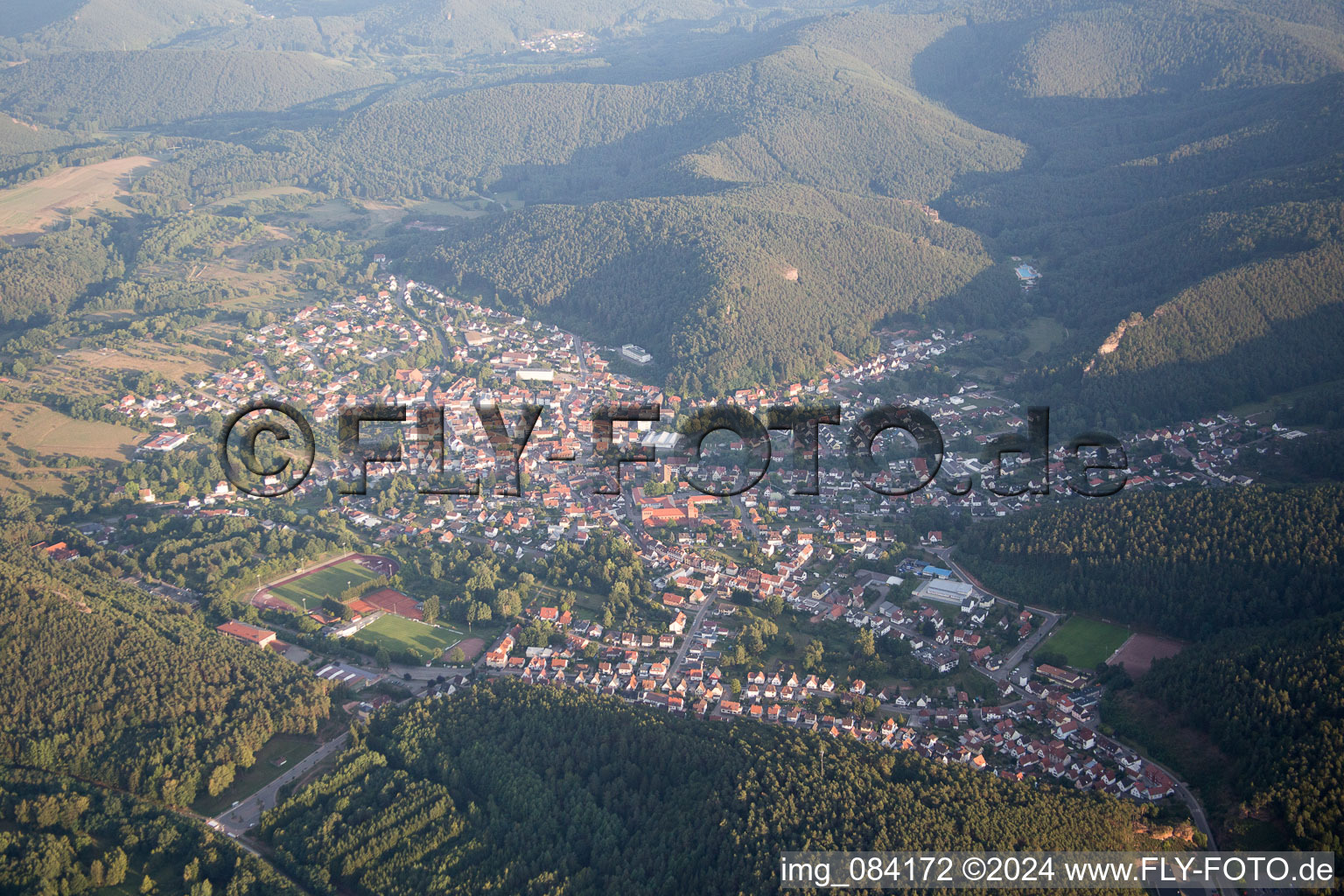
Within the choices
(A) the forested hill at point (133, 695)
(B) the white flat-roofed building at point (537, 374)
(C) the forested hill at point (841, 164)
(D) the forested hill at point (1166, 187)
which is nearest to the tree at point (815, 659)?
(A) the forested hill at point (133, 695)

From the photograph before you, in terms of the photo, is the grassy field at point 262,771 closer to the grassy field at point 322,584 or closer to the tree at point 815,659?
the grassy field at point 322,584

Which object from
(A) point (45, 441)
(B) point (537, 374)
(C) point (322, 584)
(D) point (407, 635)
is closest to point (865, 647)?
(D) point (407, 635)

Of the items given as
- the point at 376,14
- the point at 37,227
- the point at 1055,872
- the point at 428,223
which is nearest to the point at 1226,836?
the point at 1055,872

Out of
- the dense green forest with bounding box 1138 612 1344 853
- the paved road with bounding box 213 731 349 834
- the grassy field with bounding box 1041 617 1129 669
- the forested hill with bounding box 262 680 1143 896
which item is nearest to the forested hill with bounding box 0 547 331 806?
the paved road with bounding box 213 731 349 834

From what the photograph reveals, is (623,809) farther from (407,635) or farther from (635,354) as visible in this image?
(635,354)

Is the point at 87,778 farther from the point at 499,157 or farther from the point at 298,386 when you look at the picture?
the point at 499,157

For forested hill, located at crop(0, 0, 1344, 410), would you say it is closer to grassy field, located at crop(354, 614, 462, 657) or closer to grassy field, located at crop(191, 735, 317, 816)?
grassy field, located at crop(354, 614, 462, 657)
